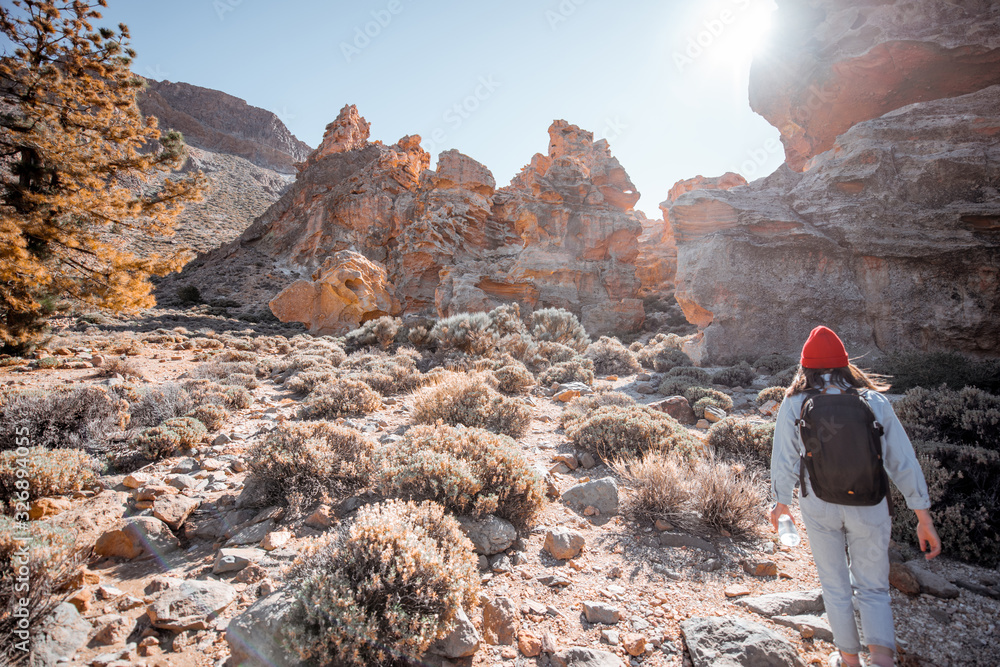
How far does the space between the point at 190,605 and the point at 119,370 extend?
9970mm

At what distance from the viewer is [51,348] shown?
1196 centimetres

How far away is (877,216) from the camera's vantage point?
34.2 ft

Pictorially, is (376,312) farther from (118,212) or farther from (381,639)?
(381,639)

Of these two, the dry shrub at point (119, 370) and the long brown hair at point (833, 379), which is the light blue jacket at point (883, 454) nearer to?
the long brown hair at point (833, 379)

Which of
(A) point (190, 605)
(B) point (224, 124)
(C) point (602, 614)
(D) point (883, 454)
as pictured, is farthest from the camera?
(B) point (224, 124)

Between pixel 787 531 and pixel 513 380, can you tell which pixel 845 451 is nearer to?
pixel 787 531

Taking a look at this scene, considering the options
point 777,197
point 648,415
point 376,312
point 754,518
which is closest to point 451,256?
point 376,312

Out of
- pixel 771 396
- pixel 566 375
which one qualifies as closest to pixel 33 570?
pixel 566 375

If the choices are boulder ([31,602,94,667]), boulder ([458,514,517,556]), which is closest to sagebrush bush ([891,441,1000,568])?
boulder ([458,514,517,556])

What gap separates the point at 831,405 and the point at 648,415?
10.5ft

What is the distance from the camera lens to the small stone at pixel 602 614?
2.27 meters

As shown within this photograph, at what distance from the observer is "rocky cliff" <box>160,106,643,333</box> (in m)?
20.4

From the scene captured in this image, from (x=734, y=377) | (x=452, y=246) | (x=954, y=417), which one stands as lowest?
(x=734, y=377)

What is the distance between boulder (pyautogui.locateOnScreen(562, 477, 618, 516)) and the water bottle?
1.58m
